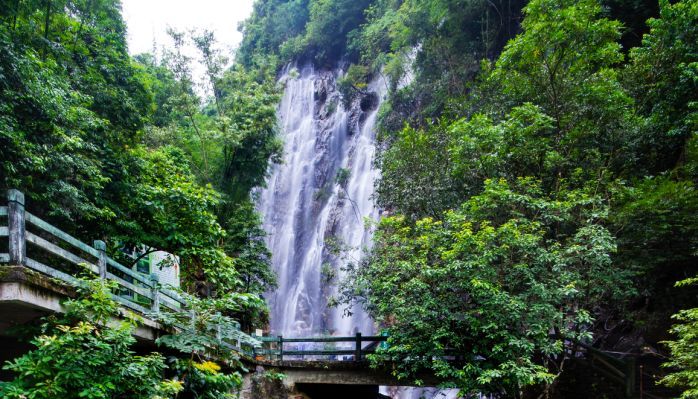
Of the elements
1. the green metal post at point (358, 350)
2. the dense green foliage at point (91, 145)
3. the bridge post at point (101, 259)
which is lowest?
the green metal post at point (358, 350)

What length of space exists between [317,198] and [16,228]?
22.4 m

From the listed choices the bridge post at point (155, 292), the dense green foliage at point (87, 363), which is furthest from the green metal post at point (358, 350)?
the dense green foliage at point (87, 363)

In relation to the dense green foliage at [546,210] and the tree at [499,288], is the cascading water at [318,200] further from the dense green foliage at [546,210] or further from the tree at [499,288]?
the tree at [499,288]

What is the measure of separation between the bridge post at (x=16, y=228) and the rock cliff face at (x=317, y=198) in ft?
50.3

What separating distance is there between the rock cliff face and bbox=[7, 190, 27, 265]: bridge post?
50.3 feet

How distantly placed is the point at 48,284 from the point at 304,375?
336 inches

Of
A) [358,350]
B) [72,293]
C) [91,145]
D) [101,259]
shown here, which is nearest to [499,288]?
[358,350]

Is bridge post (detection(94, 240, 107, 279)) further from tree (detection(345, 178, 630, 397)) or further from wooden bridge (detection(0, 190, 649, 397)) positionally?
tree (detection(345, 178, 630, 397))

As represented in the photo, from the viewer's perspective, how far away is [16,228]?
5.04 m

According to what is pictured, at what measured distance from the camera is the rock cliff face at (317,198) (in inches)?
902

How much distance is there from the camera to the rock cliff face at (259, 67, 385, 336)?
22.9 meters

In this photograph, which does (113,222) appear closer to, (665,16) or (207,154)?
(207,154)

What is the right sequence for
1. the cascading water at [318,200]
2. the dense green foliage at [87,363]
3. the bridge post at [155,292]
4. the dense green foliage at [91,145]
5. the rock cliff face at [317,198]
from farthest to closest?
the rock cliff face at [317,198] < the cascading water at [318,200] < the bridge post at [155,292] < the dense green foliage at [91,145] < the dense green foliage at [87,363]

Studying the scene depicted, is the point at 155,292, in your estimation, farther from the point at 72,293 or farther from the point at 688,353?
the point at 688,353
